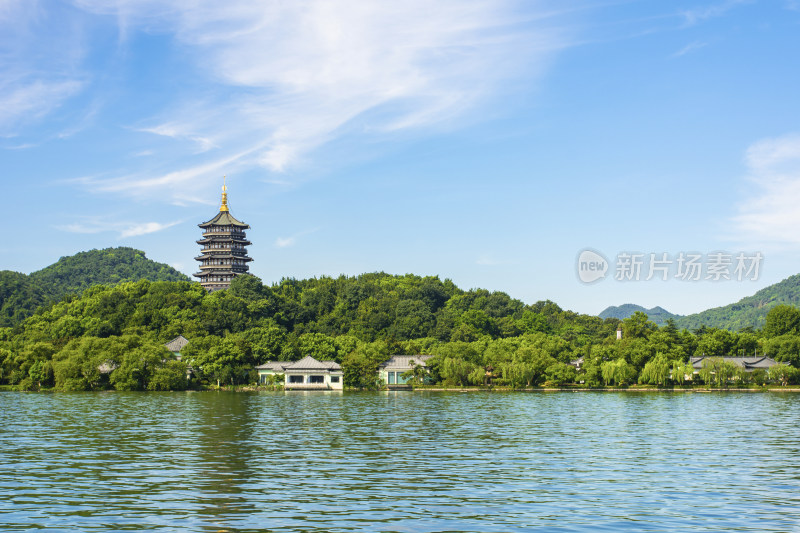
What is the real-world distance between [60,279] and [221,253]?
83.0 m

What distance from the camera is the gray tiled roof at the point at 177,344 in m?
79.2

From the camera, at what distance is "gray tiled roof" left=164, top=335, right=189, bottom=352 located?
79250 mm

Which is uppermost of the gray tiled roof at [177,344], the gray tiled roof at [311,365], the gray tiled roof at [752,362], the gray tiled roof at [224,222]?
the gray tiled roof at [224,222]

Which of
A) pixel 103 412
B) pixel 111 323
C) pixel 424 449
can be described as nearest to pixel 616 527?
pixel 424 449

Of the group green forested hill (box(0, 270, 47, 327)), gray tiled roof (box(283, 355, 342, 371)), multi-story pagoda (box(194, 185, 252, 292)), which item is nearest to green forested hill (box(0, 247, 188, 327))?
green forested hill (box(0, 270, 47, 327))

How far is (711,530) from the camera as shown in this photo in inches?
504

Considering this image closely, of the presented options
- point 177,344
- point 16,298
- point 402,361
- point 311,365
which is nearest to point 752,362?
point 402,361

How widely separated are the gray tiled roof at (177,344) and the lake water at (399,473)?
44.6 meters

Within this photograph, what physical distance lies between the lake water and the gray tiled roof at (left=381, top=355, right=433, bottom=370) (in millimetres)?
44456

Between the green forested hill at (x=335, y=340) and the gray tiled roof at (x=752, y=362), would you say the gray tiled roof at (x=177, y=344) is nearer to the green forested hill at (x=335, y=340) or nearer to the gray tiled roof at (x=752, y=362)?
the green forested hill at (x=335, y=340)

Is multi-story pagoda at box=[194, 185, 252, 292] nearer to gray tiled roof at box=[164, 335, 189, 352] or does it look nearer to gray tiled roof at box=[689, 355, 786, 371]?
gray tiled roof at box=[164, 335, 189, 352]

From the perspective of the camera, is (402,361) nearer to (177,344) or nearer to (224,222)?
(177,344)

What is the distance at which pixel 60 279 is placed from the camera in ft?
577

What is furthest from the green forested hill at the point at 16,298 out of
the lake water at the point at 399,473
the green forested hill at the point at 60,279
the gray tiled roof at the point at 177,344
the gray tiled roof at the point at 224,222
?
the lake water at the point at 399,473
